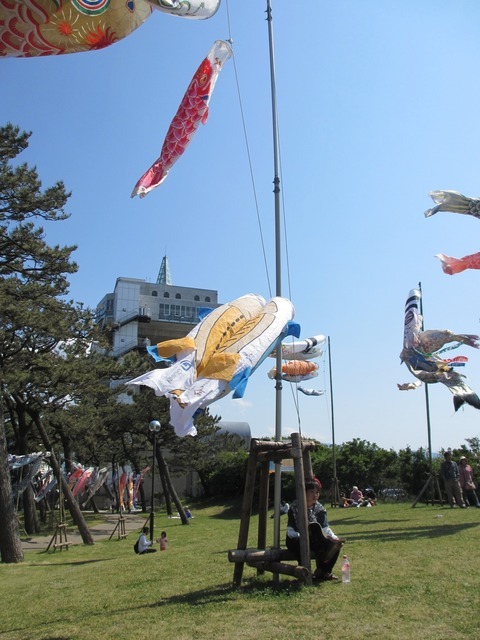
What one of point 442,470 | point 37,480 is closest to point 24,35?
point 442,470

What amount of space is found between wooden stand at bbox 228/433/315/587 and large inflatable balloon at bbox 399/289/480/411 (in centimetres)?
1133

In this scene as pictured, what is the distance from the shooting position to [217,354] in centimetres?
864

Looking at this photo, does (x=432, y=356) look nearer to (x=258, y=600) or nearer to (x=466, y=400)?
(x=466, y=400)

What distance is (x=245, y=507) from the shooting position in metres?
8.04

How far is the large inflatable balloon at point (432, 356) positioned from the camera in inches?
714

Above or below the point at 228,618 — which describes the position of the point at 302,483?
above

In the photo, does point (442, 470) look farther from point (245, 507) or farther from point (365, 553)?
point (245, 507)

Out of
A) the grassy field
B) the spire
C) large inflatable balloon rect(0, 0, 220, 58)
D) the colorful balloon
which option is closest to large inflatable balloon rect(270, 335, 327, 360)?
the colorful balloon

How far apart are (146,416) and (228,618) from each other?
88.9 feet

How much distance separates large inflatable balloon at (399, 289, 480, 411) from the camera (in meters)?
18.1

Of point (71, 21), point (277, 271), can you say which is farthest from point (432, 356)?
point (71, 21)

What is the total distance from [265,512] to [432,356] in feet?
39.5

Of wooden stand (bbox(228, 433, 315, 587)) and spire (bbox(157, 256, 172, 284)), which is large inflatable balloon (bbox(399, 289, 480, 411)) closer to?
wooden stand (bbox(228, 433, 315, 587))

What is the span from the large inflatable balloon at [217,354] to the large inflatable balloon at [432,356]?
10.0 m
